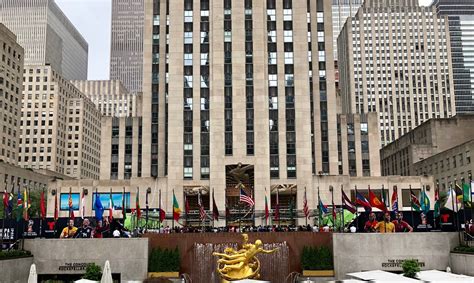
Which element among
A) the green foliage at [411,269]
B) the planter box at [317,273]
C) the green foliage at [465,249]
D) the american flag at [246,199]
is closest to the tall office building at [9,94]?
the american flag at [246,199]

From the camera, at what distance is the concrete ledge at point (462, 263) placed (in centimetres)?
3834

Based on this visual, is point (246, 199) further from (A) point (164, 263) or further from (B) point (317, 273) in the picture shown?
(A) point (164, 263)

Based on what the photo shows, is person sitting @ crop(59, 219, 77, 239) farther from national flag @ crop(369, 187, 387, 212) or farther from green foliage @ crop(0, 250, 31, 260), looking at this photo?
national flag @ crop(369, 187, 387, 212)

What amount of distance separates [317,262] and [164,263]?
12.7 metres

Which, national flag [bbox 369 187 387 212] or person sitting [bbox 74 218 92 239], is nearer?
person sitting [bbox 74 218 92 239]

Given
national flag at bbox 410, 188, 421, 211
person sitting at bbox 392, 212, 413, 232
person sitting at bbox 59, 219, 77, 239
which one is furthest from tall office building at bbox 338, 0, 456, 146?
person sitting at bbox 59, 219, 77, 239

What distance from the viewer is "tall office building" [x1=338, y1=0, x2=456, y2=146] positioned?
16575cm

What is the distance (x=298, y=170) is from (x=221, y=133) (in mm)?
12604

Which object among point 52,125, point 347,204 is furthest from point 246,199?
point 52,125

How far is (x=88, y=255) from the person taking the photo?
4234cm

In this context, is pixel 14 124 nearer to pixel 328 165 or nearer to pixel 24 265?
pixel 328 165

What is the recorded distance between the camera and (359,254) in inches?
1683

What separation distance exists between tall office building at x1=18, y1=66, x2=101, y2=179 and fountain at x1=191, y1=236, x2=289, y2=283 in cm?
12394

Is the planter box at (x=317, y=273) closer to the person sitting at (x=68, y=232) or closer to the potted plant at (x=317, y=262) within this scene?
the potted plant at (x=317, y=262)
